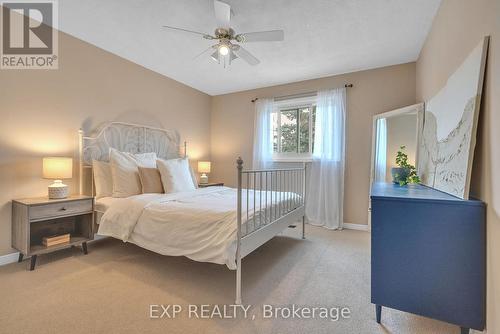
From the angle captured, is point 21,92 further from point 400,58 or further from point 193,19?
point 400,58

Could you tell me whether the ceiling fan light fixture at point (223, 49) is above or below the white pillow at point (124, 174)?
above

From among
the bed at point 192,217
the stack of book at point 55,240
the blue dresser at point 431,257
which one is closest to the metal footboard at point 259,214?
the bed at point 192,217

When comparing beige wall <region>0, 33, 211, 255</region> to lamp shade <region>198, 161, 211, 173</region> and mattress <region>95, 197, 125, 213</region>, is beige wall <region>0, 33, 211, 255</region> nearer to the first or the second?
mattress <region>95, 197, 125, 213</region>

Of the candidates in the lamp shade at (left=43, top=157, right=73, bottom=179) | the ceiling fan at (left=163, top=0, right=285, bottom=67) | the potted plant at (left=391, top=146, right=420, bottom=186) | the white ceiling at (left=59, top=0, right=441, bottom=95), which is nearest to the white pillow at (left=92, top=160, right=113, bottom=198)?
the lamp shade at (left=43, top=157, right=73, bottom=179)

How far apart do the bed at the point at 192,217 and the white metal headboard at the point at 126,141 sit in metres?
0.01

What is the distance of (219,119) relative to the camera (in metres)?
5.16

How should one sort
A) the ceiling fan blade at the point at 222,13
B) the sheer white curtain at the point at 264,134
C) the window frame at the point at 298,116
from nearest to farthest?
the ceiling fan blade at the point at 222,13, the window frame at the point at 298,116, the sheer white curtain at the point at 264,134

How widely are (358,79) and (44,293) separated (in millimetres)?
4591

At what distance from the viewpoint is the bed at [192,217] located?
1869 millimetres

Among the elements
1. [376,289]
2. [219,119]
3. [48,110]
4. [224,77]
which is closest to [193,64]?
[224,77]

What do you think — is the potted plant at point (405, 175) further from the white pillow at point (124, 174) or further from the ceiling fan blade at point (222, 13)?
the white pillow at point (124, 174)

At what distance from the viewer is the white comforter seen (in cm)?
188

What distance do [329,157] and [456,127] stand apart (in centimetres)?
232

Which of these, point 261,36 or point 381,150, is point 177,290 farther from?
point 381,150
